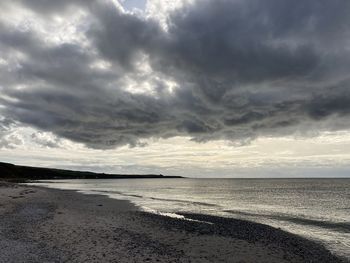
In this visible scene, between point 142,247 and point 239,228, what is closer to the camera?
point 142,247

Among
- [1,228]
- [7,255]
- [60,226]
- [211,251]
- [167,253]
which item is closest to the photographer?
[7,255]

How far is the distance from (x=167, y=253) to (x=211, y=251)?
3.43 m

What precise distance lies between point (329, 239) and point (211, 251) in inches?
545

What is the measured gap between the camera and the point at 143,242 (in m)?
23.9

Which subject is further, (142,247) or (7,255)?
(142,247)

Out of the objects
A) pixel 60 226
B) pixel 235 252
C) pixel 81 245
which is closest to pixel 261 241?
pixel 235 252

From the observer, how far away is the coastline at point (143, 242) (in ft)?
63.7

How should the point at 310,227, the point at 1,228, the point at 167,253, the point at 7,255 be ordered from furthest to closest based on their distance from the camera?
the point at 310,227, the point at 1,228, the point at 167,253, the point at 7,255

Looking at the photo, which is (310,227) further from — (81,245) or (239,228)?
(81,245)

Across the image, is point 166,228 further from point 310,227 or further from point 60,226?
point 310,227

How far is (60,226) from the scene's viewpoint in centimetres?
2884

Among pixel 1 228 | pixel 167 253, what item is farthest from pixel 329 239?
pixel 1 228

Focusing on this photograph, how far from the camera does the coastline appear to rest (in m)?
19.4

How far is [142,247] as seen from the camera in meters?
22.1
